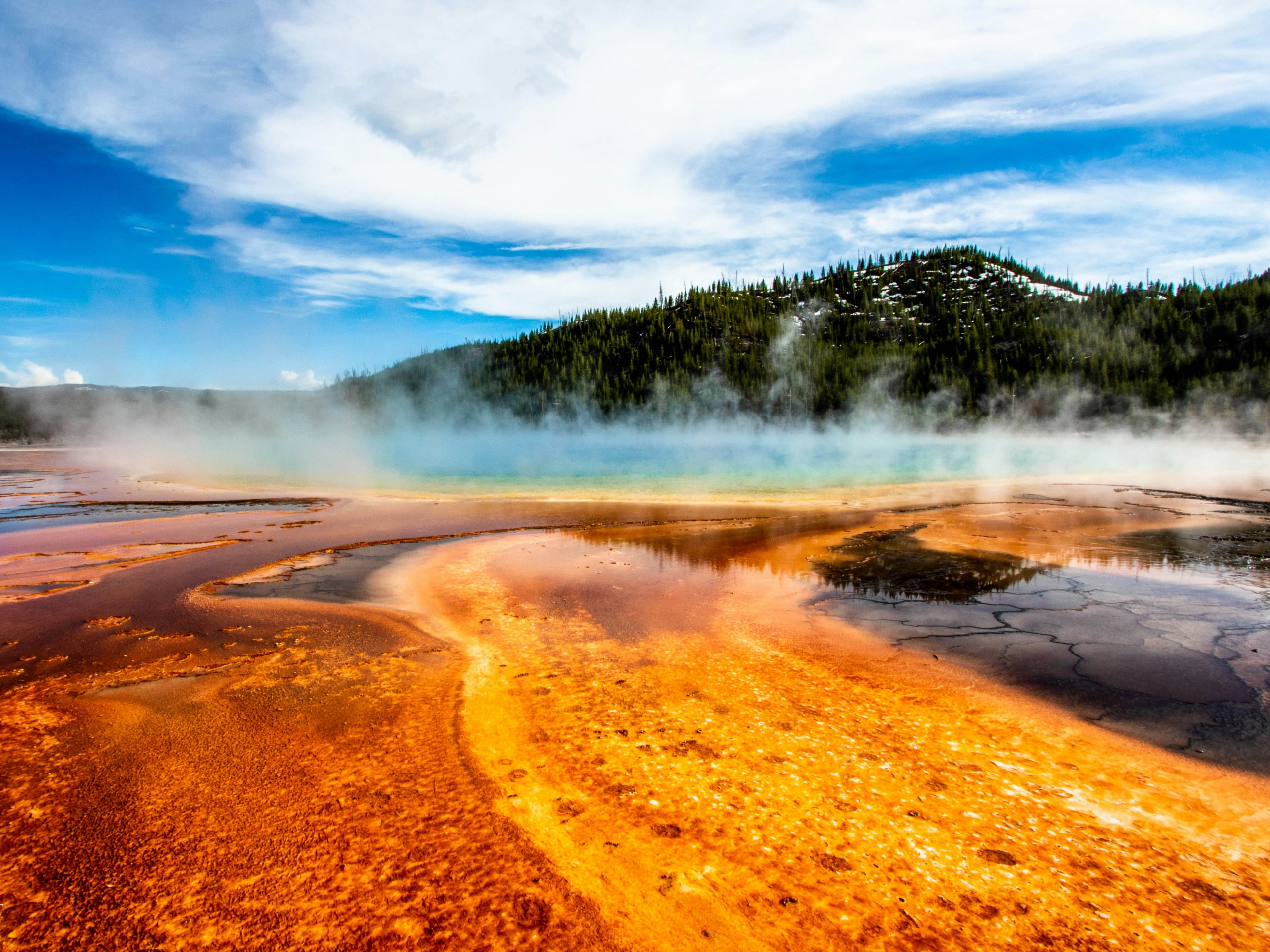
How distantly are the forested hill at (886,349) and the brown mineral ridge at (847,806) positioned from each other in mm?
91820

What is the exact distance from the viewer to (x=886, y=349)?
108 m

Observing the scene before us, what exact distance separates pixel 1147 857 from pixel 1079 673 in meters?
3.22

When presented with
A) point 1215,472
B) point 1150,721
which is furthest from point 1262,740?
point 1215,472

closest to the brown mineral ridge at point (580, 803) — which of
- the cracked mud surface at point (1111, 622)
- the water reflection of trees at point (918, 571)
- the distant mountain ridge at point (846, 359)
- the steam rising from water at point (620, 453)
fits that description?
the cracked mud surface at point (1111, 622)

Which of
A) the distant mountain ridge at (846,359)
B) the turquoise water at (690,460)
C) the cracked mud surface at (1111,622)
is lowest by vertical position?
the cracked mud surface at (1111,622)

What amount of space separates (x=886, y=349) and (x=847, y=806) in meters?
116

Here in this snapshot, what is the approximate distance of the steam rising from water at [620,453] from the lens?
98.8ft

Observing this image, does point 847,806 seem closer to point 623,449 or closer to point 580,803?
point 580,803

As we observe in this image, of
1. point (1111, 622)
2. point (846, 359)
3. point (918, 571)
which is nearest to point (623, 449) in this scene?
point (846, 359)

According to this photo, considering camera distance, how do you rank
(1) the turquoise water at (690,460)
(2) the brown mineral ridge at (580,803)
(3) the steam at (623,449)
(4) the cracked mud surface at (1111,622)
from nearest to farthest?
(2) the brown mineral ridge at (580,803) → (4) the cracked mud surface at (1111,622) → (1) the turquoise water at (690,460) → (3) the steam at (623,449)

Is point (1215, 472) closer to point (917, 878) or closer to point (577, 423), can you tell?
point (917, 878)

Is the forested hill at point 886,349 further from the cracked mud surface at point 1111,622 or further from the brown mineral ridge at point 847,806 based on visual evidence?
the brown mineral ridge at point 847,806

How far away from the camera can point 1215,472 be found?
32.0 meters

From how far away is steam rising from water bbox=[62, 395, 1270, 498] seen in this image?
30.1 metres
